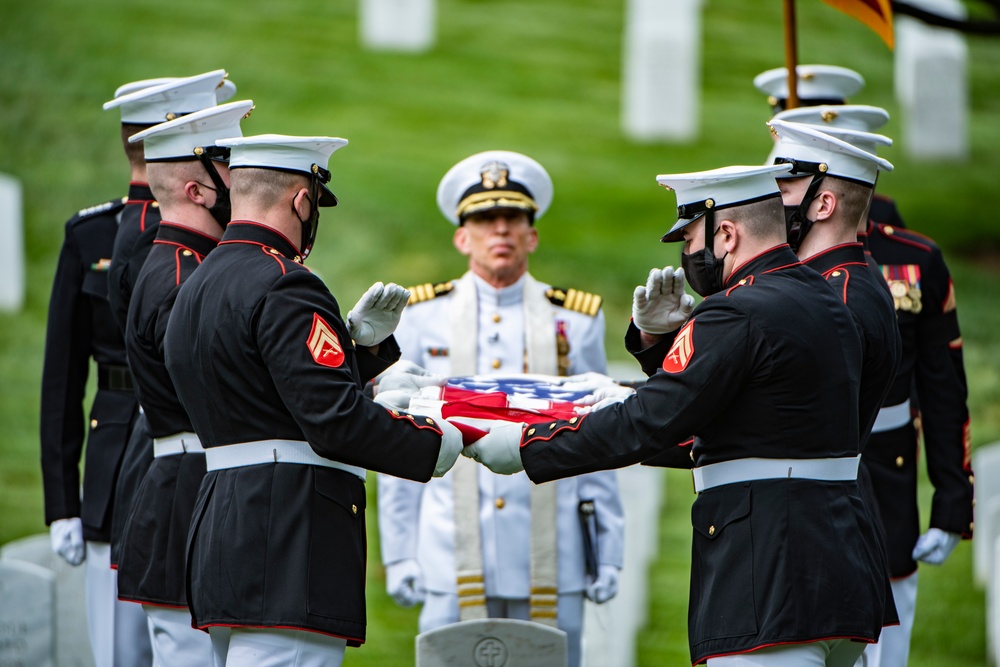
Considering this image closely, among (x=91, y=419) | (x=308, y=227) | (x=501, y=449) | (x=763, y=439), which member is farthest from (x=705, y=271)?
(x=91, y=419)

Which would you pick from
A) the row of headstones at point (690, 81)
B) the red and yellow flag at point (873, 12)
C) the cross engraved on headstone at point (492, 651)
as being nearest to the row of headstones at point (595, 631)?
the cross engraved on headstone at point (492, 651)

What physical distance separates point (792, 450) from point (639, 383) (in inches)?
36.9

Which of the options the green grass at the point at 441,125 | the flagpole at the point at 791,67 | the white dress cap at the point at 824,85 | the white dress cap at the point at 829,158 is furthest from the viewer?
the green grass at the point at 441,125

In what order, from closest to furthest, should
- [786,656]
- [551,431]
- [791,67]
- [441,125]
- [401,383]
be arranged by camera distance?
[786,656] → [551,431] → [401,383] → [791,67] → [441,125]

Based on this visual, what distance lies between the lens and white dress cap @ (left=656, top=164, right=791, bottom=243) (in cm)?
398

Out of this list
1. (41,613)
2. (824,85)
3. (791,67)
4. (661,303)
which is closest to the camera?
(661,303)

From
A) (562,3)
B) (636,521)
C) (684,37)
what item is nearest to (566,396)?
(636,521)

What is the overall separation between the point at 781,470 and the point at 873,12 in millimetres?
3177

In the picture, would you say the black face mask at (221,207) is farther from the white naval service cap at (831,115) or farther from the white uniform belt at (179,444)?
the white naval service cap at (831,115)

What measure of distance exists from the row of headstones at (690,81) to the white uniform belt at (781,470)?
13.1 metres

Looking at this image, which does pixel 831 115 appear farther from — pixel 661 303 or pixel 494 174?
pixel 661 303

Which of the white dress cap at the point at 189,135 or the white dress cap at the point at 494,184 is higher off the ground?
the white dress cap at the point at 189,135

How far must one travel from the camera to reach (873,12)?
6.30m

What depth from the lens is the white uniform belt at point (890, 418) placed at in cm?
537
